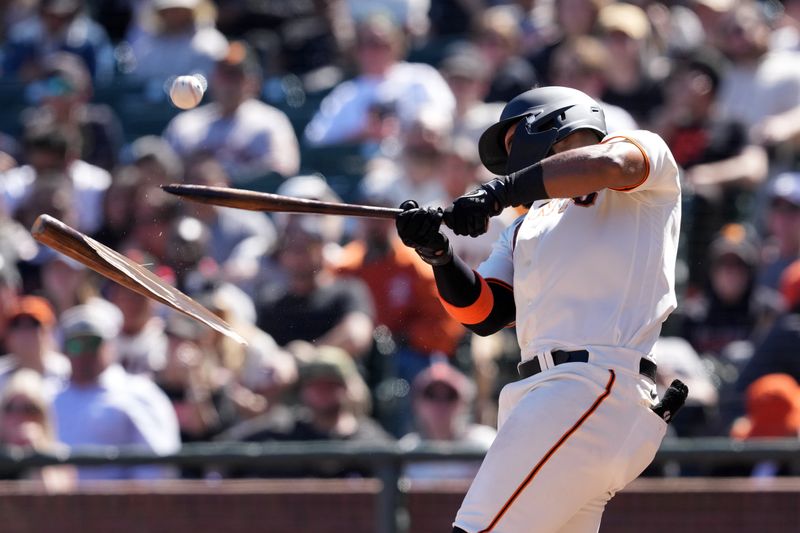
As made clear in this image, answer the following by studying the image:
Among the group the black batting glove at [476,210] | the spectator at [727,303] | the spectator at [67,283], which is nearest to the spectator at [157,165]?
the spectator at [67,283]

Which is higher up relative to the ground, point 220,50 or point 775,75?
point 775,75

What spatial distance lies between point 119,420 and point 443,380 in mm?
1627

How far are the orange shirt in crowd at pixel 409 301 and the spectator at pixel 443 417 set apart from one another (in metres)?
0.19

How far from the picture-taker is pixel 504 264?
4.60 m

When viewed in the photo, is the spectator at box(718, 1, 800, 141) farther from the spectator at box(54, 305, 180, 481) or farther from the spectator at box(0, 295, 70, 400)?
the spectator at box(0, 295, 70, 400)

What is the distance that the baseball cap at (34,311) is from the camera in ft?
25.2

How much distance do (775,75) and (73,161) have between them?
167 inches

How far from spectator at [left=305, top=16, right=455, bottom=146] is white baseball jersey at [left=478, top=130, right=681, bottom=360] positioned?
4.98 meters

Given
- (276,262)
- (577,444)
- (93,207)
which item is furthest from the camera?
(93,207)

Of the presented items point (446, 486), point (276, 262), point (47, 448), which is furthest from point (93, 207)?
point (446, 486)

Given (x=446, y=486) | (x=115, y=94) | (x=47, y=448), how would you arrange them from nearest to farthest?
(x=446, y=486) < (x=47, y=448) < (x=115, y=94)

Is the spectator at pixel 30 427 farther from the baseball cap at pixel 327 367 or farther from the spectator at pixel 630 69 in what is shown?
the spectator at pixel 630 69

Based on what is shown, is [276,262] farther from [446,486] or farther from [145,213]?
[446,486]

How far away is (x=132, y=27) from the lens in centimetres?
1234
